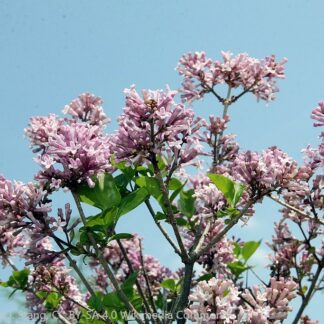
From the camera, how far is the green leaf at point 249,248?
6078 mm

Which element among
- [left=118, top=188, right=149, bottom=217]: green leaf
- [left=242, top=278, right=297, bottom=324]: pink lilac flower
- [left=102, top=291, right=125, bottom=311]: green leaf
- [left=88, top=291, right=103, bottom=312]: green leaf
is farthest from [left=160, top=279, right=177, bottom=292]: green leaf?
[left=118, top=188, right=149, bottom=217]: green leaf

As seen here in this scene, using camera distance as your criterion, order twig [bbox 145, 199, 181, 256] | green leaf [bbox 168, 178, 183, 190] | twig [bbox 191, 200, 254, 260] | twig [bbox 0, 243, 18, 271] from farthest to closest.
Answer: twig [bbox 0, 243, 18, 271], green leaf [bbox 168, 178, 183, 190], twig [bbox 145, 199, 181, 256], twig [bbox 191, 200, 254, 260]

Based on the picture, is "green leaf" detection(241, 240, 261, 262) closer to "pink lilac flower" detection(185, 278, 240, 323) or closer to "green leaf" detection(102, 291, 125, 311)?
"green leaf" detection(102, 291, 125, 311)

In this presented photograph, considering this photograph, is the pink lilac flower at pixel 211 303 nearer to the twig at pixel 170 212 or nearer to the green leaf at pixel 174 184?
the twig at pixel 170 212

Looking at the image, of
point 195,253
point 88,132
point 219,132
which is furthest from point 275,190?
point 219,132

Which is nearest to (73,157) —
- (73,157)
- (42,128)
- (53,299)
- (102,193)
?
(73,157)

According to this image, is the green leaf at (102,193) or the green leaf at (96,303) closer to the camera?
the green leaf at (102,193)

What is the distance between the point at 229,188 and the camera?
4016mm

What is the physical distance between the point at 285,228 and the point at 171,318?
11.1ft

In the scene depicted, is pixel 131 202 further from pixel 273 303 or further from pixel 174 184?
pixel 273 303

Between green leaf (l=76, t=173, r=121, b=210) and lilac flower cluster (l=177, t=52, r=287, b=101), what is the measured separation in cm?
282

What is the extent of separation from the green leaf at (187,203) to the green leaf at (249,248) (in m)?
1.72

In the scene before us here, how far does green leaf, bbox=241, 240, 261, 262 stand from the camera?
19.9ft

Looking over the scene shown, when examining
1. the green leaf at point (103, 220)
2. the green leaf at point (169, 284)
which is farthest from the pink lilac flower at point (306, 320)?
the green leaf at point (103, 220)
